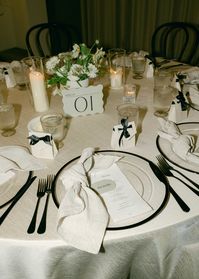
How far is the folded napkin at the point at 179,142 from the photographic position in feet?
2.97

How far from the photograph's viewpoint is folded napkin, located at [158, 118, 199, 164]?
0.91 m

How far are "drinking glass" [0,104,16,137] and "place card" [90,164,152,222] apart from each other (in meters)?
0.46

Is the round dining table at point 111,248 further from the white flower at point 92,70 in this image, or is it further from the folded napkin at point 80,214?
the white flower at point 92,70

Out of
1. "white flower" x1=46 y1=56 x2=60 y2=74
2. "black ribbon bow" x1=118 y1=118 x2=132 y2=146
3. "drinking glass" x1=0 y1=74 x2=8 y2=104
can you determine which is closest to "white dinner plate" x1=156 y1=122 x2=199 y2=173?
"black ribbon bow" x1=118 y1=118 x2=132 y2=146

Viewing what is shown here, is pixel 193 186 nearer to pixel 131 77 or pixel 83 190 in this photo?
pixel 83 190

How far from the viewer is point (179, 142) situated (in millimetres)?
944

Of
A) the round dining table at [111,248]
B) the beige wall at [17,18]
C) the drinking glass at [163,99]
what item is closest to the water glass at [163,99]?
the drinking glass at [163,99]

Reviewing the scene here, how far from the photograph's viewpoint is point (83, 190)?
2.56ft

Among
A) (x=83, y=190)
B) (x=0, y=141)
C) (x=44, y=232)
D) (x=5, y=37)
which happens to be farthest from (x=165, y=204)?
(x=5, y=37)

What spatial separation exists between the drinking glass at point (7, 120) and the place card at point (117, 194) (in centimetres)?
46

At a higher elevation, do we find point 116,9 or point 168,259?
point 116,9

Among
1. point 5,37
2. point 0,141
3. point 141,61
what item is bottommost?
point 5,37

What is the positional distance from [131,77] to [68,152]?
2.75 feet

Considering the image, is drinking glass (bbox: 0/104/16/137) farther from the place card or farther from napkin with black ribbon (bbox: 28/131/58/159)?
the place card
